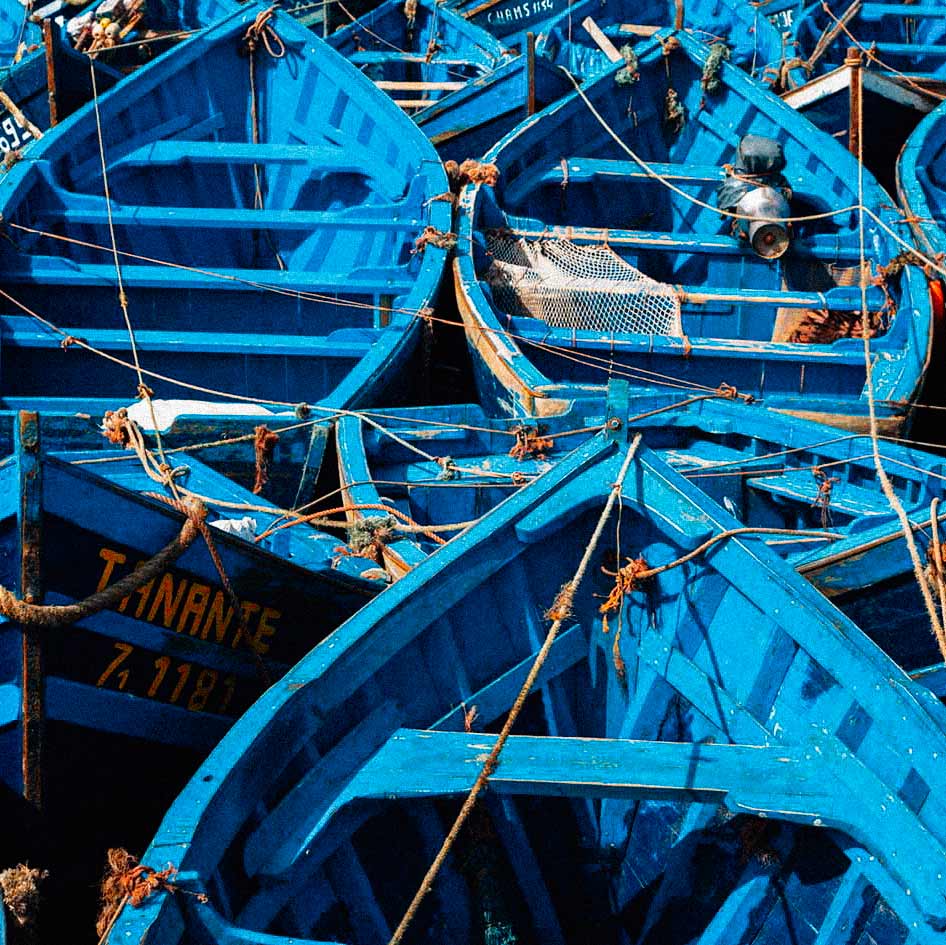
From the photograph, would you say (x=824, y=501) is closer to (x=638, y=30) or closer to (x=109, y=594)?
(x=109, y=594)

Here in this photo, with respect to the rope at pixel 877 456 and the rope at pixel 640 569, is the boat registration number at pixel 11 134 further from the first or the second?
the rope at pixel 640 569

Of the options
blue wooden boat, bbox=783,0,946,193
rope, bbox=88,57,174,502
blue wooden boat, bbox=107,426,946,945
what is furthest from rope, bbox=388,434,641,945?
blue wooden boat, bbox=783,0,946,193

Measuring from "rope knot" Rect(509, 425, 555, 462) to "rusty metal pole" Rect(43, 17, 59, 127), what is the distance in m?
4.79

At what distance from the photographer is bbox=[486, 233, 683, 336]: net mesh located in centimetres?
891

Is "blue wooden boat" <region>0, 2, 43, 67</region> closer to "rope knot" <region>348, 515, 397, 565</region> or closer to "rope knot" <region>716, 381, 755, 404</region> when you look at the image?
"rope knot" <region>716, 381, 755, 404</region>

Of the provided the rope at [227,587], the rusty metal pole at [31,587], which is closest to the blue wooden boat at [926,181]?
the rope at [227,587]

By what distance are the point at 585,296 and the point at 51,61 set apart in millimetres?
4189

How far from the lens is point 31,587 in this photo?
14.8 feet

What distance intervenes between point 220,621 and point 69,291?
428 cm

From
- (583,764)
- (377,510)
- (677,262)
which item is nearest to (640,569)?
(583,764)

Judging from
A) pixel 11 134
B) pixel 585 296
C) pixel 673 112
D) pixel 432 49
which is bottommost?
pixel 585 296

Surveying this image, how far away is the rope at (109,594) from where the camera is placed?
14.6 ft

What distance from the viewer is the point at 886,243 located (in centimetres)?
953

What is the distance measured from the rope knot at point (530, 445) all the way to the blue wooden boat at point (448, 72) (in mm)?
4449
